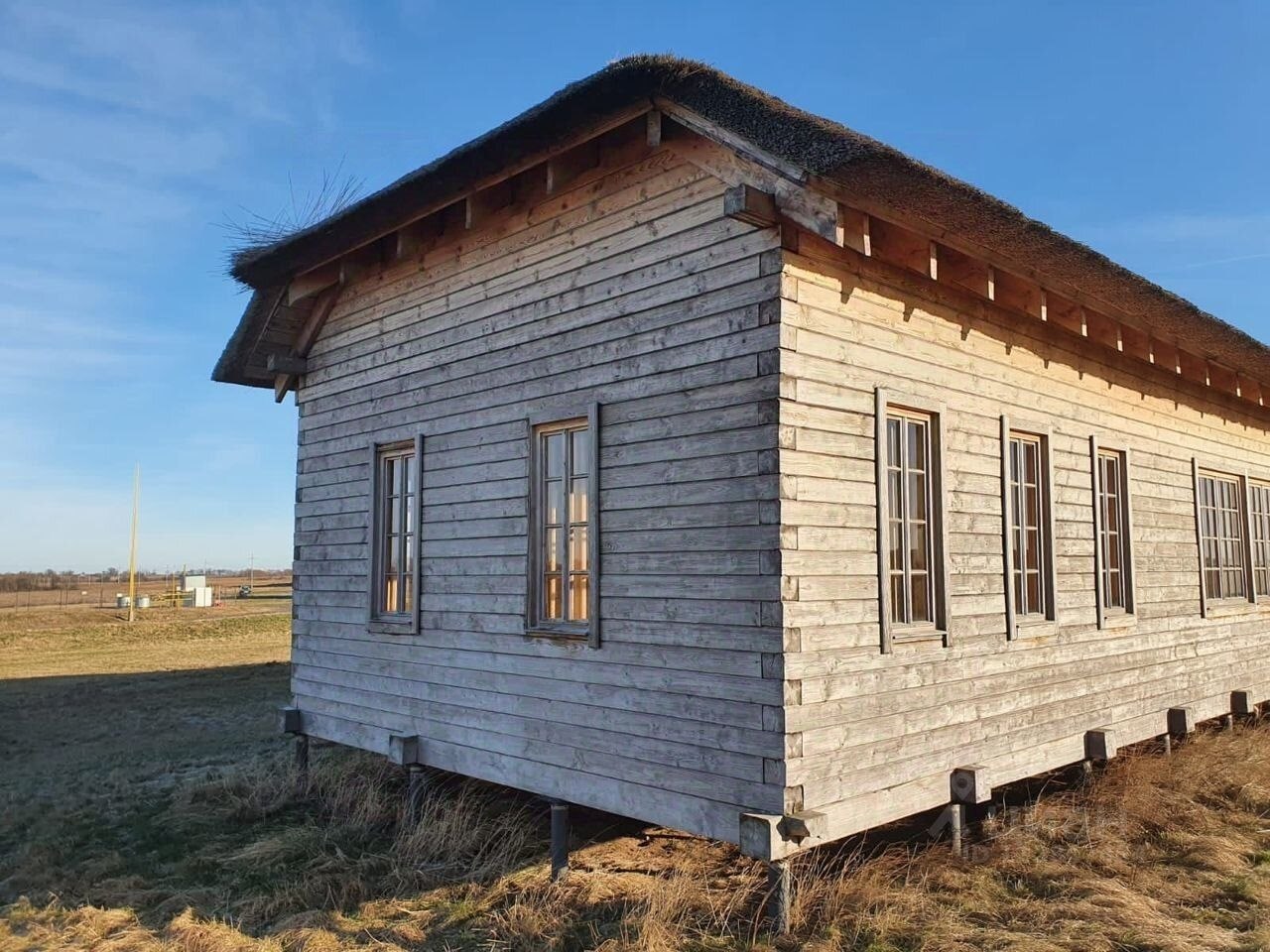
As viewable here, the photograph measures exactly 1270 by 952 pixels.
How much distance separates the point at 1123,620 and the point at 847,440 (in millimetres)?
4085

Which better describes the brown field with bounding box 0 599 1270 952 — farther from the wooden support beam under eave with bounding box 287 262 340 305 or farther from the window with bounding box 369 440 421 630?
the wooden support beam under eave with bounding box 287 262 340 305

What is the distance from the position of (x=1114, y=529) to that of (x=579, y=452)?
4945 mm

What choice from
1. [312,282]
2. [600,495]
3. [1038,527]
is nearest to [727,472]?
[600,495]

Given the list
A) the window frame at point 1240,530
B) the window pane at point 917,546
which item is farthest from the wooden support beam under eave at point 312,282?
the window frame at point 1240,530

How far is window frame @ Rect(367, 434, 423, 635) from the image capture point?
7.72m

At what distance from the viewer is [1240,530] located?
10422 mm

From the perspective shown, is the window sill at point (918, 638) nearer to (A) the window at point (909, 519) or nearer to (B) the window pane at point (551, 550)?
(A) the window at point (909, 519)

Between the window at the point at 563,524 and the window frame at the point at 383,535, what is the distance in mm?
1521

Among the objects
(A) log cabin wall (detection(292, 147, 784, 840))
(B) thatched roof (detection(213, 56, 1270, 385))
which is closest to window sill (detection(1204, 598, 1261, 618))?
(B) thatched roof (detection(213, 56, 1270, 385))

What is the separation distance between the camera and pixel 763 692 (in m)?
4.97

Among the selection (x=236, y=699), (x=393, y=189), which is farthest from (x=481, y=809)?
(x=236, y=699)

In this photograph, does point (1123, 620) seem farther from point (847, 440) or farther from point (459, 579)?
point (459, 579)

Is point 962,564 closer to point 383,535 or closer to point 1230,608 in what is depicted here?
point 383,535

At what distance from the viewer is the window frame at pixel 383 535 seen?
7724 millimetres
